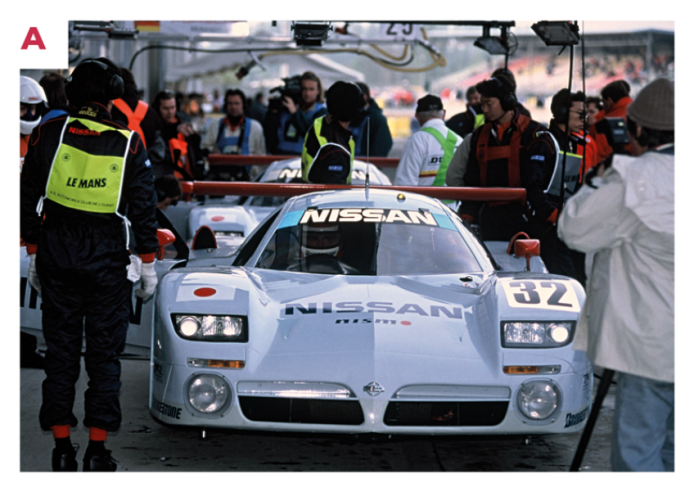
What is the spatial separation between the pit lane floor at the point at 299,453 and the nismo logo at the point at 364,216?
3.69 feet

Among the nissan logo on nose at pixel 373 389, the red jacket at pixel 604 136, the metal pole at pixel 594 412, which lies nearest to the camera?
the metal pole at pixel 594 412

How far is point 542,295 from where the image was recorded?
384 centimetres

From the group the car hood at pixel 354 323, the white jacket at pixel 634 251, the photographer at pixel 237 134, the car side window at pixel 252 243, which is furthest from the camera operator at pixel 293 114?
the white jacket at pixel 634 251

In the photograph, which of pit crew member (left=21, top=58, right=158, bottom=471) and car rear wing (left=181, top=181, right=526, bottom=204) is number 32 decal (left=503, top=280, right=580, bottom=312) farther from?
car rear wing (left=181, top=181, right=526, bottom=204)

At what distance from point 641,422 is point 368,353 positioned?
3.44 feet

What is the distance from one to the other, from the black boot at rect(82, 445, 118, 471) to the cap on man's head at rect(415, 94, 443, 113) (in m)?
4.57

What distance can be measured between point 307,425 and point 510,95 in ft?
11.7

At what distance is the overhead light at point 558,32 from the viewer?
5922 mm

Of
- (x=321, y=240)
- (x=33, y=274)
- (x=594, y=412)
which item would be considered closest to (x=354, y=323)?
(x=321, y=240)

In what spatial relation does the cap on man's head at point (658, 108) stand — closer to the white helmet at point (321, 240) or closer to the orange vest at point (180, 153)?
the white helmet at point (321, 240)

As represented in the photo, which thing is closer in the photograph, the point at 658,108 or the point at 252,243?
the point at 658,108

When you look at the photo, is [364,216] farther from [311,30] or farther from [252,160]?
[252,160]

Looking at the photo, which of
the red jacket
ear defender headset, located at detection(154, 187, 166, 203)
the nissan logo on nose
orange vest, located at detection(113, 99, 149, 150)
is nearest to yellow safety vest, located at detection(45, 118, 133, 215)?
the nissan logo on nose

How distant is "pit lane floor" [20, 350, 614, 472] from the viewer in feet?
12.7
